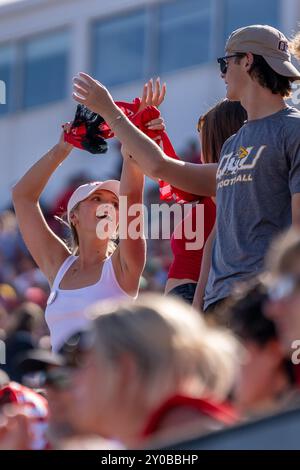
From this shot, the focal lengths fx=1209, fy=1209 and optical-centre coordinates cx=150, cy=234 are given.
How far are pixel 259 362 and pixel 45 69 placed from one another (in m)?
16.2

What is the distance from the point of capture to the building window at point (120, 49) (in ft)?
57.1

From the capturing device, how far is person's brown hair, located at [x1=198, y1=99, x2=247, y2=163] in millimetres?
4602

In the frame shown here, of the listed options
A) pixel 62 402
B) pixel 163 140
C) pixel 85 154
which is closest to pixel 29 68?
pixel 85 154

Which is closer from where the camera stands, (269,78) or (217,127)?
(269,78)

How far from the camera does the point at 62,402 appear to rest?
351 centimetres

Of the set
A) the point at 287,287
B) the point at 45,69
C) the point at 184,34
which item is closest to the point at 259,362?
the point at 287,287

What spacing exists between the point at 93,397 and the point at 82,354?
20 centimetres

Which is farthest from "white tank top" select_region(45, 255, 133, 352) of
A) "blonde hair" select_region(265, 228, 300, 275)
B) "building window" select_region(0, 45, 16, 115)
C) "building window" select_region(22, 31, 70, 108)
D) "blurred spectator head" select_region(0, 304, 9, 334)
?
"building window" select_region(0, 45, 16, 115)

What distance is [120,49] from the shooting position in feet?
58.0

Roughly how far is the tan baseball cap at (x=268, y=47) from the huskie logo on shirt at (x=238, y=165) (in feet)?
1.09

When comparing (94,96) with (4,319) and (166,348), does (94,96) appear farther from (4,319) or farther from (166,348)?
(4,319)

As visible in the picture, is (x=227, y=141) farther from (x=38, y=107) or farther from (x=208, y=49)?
(x=38, y=107)

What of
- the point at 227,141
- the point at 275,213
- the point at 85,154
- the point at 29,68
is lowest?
the point at 275,213

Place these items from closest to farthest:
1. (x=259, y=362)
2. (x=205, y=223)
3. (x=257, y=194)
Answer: (x=259, y=362) < (x=257, y=194) < (x=205, y=223)
